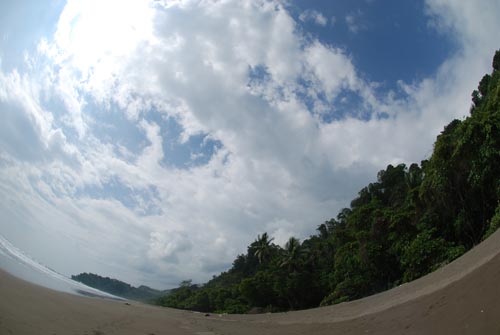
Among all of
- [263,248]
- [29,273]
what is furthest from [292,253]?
[29,273]

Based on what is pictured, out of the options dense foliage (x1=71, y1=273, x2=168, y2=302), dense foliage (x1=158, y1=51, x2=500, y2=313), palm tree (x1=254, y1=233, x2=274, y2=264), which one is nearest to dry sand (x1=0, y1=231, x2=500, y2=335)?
dense foliage (x1=158, y1=51, x2=500, y2=313)

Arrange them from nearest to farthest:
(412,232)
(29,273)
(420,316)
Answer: (420,316) < (412,232) < (29,273)

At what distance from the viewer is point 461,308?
7641 millimetres

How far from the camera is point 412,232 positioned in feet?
86.8

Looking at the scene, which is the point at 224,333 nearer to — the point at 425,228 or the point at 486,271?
the point at 486,271

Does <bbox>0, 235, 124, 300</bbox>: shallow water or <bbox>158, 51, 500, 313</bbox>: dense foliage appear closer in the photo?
<bbox>158, 51, 500, 313</bbox>: dense foliage

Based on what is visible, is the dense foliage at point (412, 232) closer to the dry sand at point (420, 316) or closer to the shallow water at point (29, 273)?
the dry sand at point (420, 316)

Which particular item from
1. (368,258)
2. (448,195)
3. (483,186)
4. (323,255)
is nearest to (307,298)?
(323,255)

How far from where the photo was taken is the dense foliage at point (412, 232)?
1805cm

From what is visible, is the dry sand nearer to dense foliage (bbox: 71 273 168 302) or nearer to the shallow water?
the shallow water

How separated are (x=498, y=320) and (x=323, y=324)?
7.94 meters

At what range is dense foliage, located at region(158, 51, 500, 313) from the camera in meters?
18.0

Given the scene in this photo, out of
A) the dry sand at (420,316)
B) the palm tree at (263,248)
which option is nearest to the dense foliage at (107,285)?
the palm tree at (263,248)

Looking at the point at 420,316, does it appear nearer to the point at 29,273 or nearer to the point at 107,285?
the point at 29,273
